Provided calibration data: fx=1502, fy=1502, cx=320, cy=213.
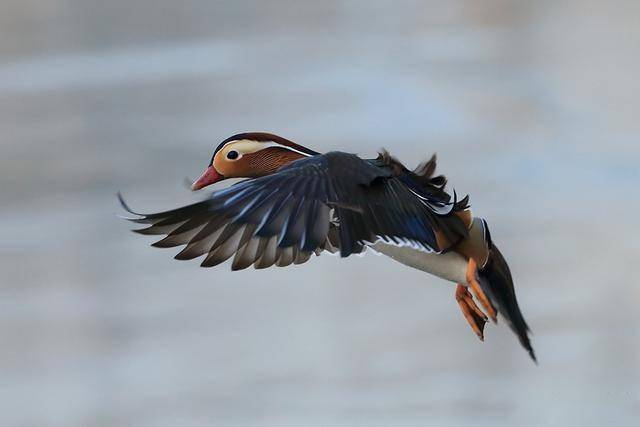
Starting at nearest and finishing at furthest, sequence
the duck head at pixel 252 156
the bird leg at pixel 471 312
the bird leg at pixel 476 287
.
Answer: the bird leg at pixel 476 287
the bird leg at pixel 471 312
the duck head at pixel 252 156

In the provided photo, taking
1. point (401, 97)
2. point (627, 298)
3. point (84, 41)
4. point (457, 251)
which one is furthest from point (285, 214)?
point (84, 41)

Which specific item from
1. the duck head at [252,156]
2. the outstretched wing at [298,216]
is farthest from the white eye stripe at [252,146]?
the outstretched wing at [298,216]

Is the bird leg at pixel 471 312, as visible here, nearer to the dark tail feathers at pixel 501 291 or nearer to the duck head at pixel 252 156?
the dark tail feathers at pixel 501 291

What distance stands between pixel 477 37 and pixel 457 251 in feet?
7.31

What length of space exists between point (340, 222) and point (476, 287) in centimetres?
21

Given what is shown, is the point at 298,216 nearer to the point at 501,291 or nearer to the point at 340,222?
the point at 340,222

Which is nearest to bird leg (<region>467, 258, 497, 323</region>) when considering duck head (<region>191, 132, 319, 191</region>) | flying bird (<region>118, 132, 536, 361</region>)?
flying bird (<region>118, 132, 536, 361</region>)

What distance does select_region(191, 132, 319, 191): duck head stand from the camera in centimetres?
200

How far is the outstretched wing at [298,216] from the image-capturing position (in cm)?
165

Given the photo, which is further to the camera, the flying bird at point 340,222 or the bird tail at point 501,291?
the bird tail at point 501,291

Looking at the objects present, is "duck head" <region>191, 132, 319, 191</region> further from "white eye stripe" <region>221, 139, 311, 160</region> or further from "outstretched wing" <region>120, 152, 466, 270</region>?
"outstretched wing" <region>120, 152, 466, 270</region>

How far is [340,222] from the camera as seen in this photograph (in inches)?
66.8

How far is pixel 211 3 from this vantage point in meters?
4.32

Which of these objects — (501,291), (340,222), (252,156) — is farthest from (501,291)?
(252,156)
